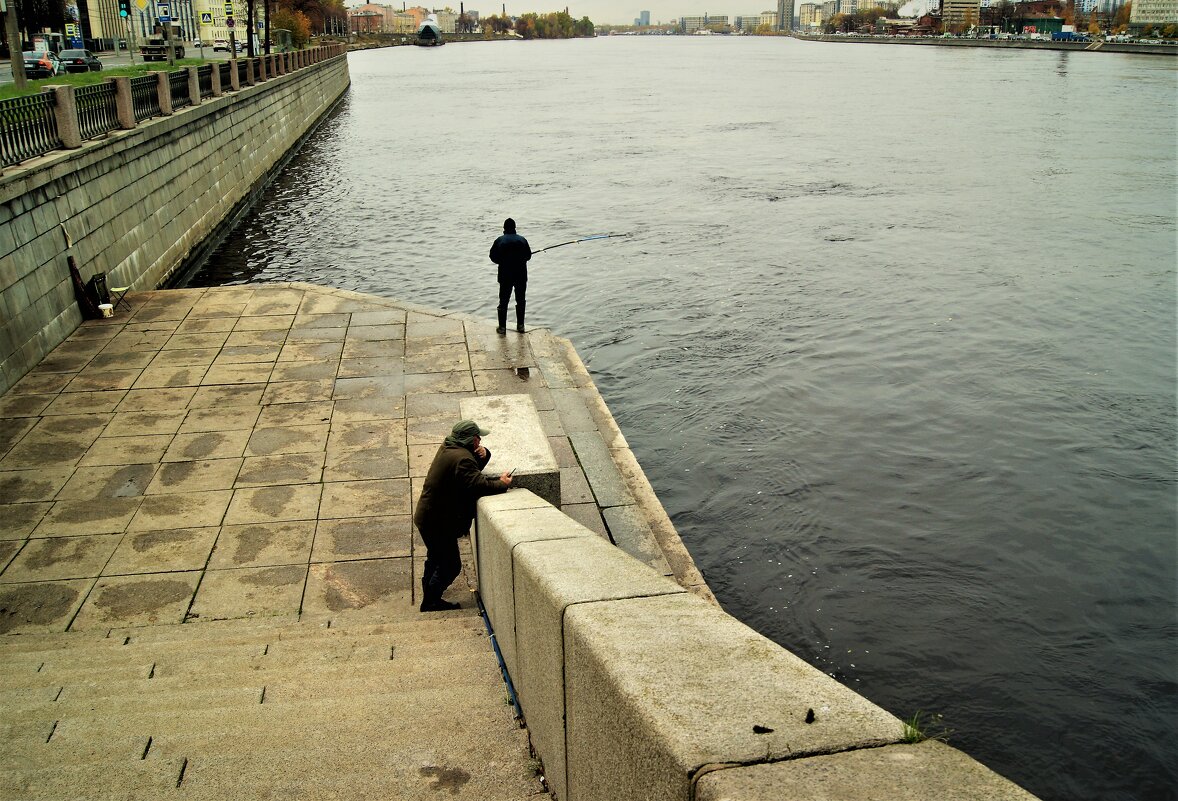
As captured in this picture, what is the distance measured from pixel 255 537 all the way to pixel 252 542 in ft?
0.25

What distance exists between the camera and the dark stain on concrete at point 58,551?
712cm

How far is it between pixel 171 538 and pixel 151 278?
12.0 m

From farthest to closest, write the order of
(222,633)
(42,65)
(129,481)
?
1. (42,65)
2. (129,481)
3. (222,633)

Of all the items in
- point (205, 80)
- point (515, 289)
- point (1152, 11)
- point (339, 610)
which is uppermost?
point (1152, 11)

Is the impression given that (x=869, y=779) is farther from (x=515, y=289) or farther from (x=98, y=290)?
(x=98, y=290)

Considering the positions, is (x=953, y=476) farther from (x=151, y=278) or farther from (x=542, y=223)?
(x=542, y=223)

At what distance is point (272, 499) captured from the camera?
811 centimetres

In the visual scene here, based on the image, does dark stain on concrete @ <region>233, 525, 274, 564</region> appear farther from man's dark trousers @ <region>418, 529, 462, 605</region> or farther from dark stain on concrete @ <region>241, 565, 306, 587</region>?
man's dark trousers @ <region>418, 529, 462, 605</region>

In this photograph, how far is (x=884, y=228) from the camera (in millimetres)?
26250

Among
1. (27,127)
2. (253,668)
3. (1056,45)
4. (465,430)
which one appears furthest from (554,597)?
(1056,45)

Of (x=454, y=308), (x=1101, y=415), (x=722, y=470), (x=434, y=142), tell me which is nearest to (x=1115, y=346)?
(x=1101, y=415)

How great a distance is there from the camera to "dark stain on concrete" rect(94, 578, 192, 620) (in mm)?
6535

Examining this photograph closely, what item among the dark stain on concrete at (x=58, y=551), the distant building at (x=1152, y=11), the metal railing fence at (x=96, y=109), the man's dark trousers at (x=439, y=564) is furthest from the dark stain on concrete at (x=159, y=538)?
the distant building at (x=1152, y=11)

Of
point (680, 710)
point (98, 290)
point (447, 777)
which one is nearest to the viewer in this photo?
point (680, 710)
